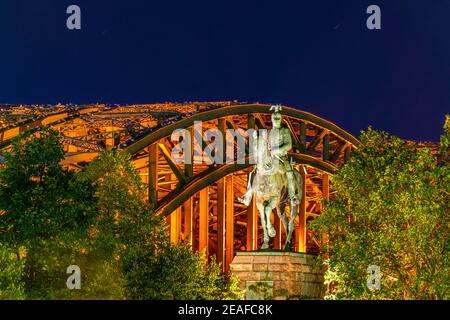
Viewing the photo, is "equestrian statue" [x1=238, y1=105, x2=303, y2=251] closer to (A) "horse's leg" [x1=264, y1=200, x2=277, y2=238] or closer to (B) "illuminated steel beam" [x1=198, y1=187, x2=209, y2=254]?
(A) "horse's leg" [x1=264, y1=200, x2=277, y2=238]

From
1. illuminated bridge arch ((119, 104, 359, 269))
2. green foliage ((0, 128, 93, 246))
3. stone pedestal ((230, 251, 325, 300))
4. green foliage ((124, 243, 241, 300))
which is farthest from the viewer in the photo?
illuminated bridge arch ((119, 104, 359, 269))

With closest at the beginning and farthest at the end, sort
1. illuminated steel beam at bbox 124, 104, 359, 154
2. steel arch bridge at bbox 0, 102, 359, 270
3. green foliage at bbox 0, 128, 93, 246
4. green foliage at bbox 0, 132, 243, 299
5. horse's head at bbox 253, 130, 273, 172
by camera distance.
Answer: horse's head at bbox 253, 130, 273, 172 < green foliage at bbox 0, 132, 243, 299 < green foliage at bbox 0, 128, 93, 246 < illuminated steel beam at bbox 124, 104, 359, 154 < steel arch bridge at bbox 0, 102, 359, 270

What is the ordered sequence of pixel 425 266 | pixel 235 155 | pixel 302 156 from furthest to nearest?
1. pixel 302 156
2. pixel 235 155
3. pixel 425 266

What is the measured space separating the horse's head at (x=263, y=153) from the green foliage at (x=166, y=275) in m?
7.84

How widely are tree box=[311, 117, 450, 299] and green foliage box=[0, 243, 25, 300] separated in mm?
12110

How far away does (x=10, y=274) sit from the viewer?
44.5 metres

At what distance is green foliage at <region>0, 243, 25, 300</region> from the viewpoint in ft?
143

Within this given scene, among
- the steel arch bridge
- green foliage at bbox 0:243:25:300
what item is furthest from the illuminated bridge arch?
green foliage at bbox 0:243:25:300

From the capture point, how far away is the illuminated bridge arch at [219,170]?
7075cm

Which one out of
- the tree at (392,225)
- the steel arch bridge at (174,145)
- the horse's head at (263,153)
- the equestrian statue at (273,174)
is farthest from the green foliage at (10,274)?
the steel arch bridge at (174,145)

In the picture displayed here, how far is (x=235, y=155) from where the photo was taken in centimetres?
8000

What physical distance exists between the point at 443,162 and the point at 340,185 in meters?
4.59

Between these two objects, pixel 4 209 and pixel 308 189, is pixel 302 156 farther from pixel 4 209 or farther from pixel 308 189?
pixel 4 209
